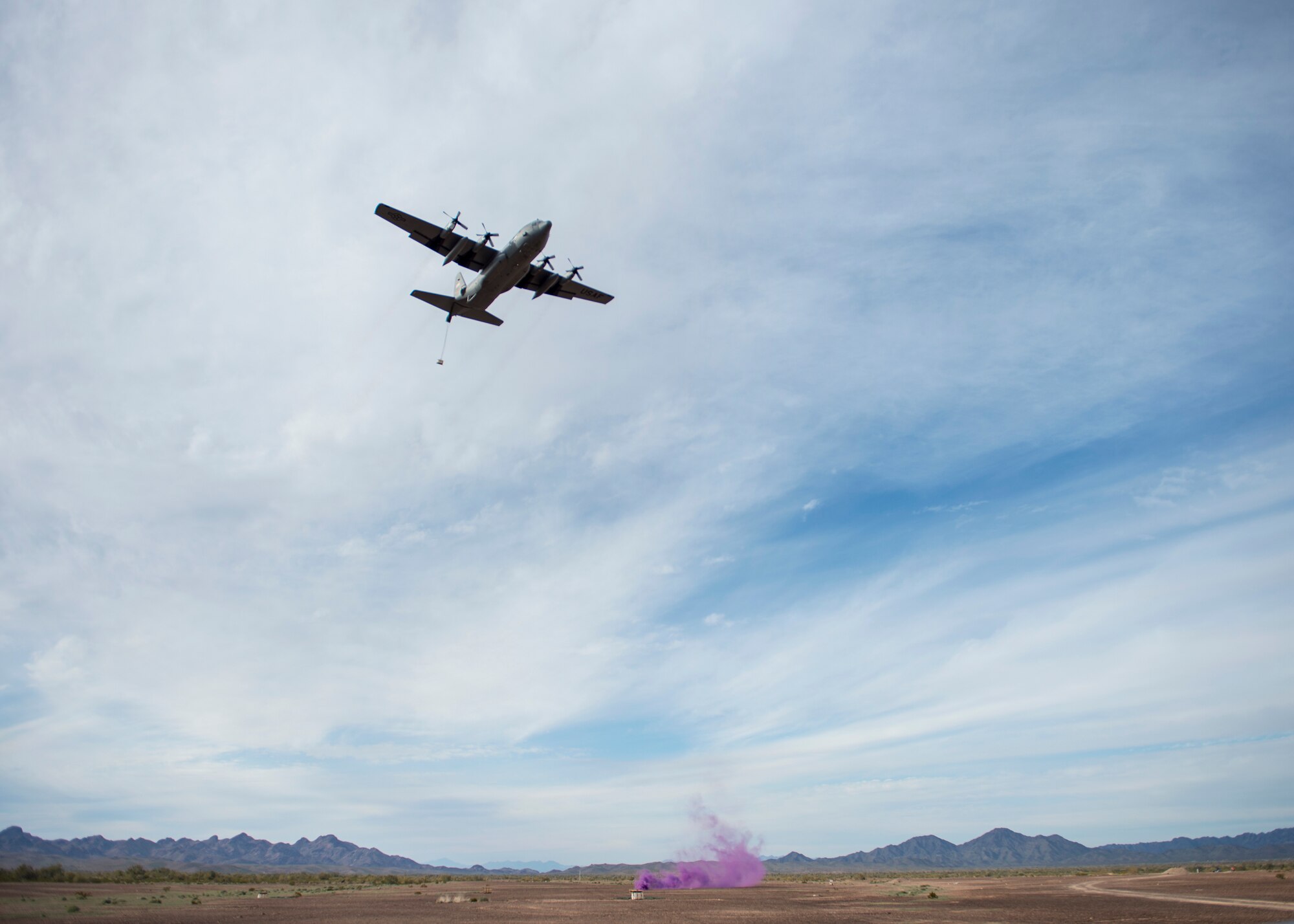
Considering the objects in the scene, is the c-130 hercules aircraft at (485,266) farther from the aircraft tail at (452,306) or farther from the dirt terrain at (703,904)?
the dirt terrain at (703,904)

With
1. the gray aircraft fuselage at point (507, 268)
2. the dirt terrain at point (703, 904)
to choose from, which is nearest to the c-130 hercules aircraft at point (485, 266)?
the gray aircraft fuselage at point (507, 268)

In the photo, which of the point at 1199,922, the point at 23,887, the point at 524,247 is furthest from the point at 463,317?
the point at 23,887

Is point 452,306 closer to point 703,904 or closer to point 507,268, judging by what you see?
point 507,268

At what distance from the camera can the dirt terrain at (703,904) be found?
152 feet

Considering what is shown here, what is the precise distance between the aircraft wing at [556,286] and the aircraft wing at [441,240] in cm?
398

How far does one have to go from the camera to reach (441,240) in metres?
52.5

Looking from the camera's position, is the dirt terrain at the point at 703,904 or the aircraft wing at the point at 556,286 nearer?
the dirt terrain at the point at 703,904

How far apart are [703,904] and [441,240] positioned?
69322 millimetres

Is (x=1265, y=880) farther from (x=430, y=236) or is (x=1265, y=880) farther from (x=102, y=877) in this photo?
(x=102, y=877)

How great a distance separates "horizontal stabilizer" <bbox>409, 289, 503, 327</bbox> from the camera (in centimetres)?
5506

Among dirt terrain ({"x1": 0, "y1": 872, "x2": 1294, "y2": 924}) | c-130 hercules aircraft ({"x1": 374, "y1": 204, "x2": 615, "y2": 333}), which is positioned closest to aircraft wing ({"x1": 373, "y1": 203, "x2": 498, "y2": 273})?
c-130 hercules aircraft ({"x1": 374, "y1": 204, "x2": 615, "y2": 333})

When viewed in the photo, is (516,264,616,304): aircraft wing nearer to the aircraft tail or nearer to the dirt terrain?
the aircraft tail

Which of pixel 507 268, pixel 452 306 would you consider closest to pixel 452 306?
pixel 452 306

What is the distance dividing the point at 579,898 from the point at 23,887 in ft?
207
